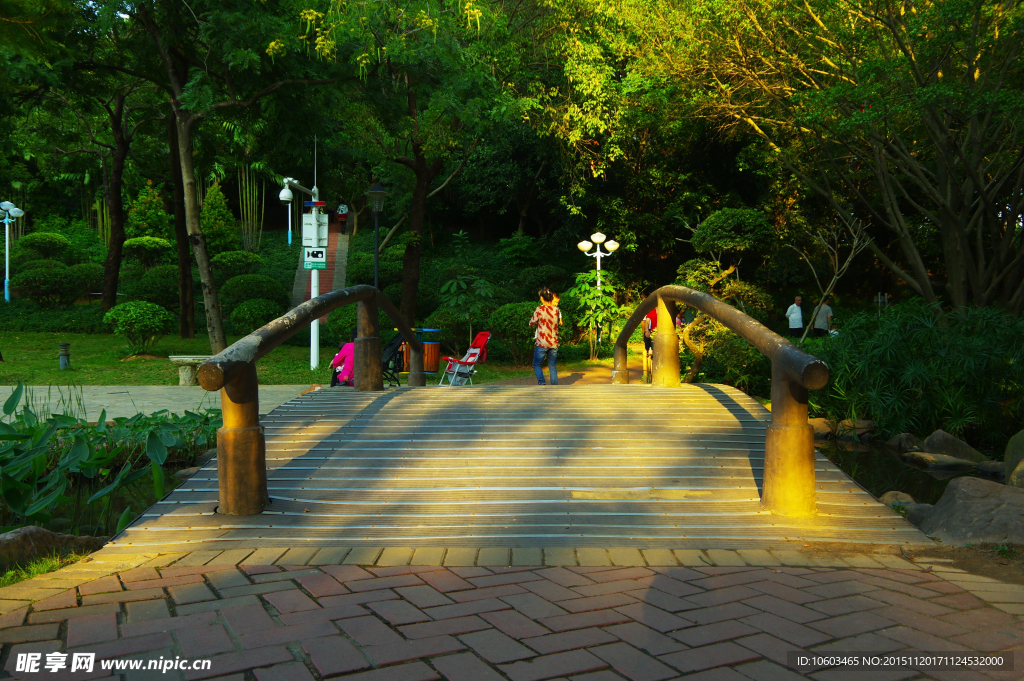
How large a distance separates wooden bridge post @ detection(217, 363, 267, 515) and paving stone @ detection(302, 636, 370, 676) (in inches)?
64.4

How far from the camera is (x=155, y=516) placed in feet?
12.6

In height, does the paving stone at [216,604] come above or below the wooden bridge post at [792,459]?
below

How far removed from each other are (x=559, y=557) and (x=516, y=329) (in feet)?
45.1

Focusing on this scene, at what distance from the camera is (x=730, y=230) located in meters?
20.7

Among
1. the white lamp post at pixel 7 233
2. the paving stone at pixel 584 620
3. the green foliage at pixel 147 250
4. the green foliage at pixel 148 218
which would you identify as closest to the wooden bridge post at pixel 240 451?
the paving stone at pixel 584 620

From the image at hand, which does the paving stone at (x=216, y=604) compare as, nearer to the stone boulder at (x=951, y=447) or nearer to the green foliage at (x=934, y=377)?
the stone boulder at (x=951, y=447)

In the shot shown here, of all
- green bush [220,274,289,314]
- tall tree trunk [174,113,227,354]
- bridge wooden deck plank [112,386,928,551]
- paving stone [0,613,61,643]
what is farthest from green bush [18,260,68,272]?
paving stone [0,613,61,643]

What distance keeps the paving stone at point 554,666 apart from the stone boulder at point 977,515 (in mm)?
2400

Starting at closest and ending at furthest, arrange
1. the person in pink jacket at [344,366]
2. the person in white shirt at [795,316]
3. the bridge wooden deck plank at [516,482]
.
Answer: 1. the bridge wooden deck plank at [516,482]
2. the person in pink jacket at [344,366]
3. the person in white shirt at [795,316]

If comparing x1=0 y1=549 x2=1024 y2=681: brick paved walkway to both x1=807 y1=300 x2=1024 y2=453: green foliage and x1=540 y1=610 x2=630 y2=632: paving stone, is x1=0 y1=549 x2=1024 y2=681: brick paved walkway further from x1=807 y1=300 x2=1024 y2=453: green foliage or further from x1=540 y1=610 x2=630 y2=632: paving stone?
x1=807 y1=300 x2=1024 y2=453: green foliage

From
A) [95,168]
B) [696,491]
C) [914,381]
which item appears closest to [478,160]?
[95,168]

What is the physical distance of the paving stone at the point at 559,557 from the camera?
323 centimetres

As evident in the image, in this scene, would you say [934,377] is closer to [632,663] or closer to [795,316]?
[632,663]

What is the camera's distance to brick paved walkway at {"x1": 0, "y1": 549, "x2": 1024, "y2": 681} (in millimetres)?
2264
